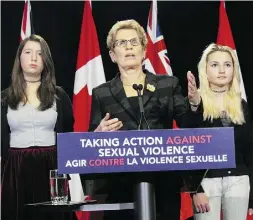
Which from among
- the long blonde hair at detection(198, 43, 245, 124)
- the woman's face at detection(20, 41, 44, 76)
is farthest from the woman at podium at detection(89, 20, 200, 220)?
the woman's face at detection(20, 41, 44, 76)

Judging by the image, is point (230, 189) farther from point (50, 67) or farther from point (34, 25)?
point (34, 25)

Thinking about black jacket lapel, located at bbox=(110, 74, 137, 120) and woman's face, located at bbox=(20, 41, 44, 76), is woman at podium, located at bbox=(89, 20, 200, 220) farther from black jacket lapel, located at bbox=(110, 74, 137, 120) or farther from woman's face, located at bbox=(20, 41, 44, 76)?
woman's face, located at bbox=(20, 41, 44, 76)

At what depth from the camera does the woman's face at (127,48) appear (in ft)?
9.23

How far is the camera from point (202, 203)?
2701mm

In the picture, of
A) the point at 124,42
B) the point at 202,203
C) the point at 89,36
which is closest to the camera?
the point at 202,203

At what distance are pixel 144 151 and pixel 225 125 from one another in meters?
1.11

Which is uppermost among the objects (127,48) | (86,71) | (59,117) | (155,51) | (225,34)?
(225,34)

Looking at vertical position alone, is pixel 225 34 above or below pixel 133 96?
above

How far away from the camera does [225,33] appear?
414 centimetres

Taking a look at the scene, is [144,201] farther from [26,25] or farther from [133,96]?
[26,25]

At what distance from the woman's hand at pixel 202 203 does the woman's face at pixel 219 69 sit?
0.68 metres

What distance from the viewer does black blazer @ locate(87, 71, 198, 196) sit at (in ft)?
8.57

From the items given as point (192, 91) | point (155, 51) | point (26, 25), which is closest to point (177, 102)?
point (192, 91)

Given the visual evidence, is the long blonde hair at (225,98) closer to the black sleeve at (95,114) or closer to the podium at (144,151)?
the black sleeve at (95,114)
